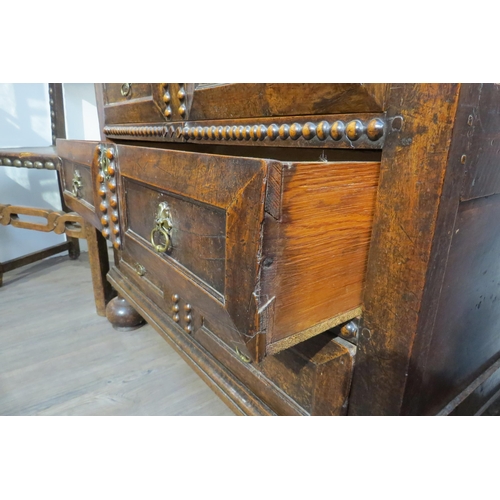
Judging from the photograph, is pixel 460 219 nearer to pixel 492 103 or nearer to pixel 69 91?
pixel 492 103

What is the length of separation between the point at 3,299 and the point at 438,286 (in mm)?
1482

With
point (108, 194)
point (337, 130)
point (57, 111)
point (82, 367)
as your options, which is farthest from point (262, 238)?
point (57, 111)

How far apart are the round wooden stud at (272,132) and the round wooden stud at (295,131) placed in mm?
25

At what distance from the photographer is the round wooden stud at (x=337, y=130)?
385 mm

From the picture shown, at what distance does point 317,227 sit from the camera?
0.33 meters

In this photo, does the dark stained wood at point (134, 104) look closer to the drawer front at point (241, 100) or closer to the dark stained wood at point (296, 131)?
the drawer front at point (241, 100)

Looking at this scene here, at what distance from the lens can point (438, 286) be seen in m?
0.41

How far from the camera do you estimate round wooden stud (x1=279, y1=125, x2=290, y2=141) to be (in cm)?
44

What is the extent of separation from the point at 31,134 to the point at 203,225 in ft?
5.59

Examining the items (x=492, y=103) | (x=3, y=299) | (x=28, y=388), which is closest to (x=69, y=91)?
(x=3, y=299)

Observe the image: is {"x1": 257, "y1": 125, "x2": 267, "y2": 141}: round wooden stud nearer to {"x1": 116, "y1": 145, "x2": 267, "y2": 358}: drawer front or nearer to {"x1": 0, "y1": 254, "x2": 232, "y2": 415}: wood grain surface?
{"x1": 116, "y1": 145, "x2": 267, "y2": 358}: drawer front

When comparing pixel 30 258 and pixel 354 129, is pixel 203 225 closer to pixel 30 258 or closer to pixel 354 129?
pixel 354 129

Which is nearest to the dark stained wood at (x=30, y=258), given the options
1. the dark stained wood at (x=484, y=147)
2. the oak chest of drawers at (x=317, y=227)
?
the oak chest of drawers at (x=317, y=227)

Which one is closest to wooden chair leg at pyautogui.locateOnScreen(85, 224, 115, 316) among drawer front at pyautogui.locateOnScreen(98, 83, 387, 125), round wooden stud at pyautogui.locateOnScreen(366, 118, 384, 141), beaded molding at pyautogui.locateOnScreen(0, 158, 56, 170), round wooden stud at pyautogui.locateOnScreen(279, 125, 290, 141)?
beaded molding at pyautogui.locateOnScreen(0, 158, 56, 170)
